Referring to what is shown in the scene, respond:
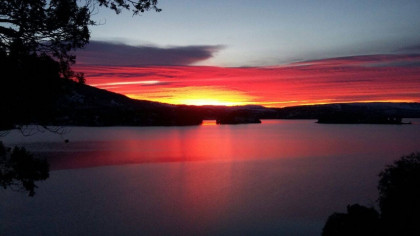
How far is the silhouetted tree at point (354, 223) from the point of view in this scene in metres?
17.6

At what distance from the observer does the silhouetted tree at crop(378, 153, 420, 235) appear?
17750 mm

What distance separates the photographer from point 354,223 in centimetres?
1791

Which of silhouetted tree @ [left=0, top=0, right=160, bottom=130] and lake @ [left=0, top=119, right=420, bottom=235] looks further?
lake @ [left=0, top=119, right=420, bottom=235]

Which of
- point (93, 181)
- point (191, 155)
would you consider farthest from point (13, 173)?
point (191, 155)

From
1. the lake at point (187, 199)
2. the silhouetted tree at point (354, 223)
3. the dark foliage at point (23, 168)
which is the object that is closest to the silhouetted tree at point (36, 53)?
the dark foliage at point (23, 168)

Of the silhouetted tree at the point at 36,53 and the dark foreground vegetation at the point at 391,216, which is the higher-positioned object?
the silhouetted tree at the point at 36,53

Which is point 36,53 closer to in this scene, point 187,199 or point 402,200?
point 402,200

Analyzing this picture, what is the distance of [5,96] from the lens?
1112 cm

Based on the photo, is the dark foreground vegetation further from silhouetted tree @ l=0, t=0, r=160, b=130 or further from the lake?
silhouetted tree @ l=0, t=0, r=160, b=130

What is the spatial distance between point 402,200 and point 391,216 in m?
1.27

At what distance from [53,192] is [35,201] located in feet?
15.3

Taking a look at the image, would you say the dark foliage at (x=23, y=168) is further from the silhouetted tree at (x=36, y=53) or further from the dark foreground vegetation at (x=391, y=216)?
the dark foreground vegetation at (x=391, y=216)

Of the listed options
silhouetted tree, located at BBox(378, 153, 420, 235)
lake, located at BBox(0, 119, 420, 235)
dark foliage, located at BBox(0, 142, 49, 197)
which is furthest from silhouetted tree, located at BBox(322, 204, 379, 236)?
dark foliage, located at BBox(0, 142, 49, 197)

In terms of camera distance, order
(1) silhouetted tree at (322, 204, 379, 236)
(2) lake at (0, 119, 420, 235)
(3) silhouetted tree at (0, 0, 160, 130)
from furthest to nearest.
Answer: (2) lake at (0, 119, 420, 235) < (1) silhouetted tree at (322, 204, 379, 236) < (3) silhouetted tree at (0, 0, 160, 130)
